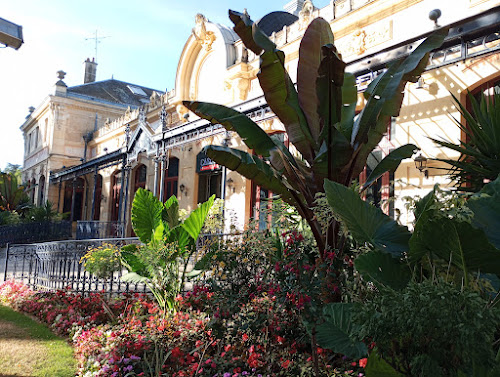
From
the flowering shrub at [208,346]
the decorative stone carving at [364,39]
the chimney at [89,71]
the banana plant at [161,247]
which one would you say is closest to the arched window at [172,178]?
the decorative stone carving at [364,39]

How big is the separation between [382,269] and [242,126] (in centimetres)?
242

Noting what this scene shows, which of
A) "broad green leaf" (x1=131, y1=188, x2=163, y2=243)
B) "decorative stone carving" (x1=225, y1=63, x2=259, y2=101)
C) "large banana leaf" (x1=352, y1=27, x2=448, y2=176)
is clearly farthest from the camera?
"decorative stone carving" (x1=225, y1=63, x2=259, y2=101)

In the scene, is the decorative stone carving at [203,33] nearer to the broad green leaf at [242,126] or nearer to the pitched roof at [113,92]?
the broad green leaf at [242,126]

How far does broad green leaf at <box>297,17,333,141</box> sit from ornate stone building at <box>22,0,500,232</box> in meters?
1.27

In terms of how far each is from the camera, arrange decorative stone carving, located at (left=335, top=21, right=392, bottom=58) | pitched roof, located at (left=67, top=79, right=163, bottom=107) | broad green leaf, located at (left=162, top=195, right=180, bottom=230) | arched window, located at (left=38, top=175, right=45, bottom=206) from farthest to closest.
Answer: arched window, located at (left=38, top=175, right=45, bottom=206)
pitched roof, located at (left=67, top=79, right=163, bottom=107)
decorative stone carving, located at (left=335, top=21, right=392, bottom=58)
broad green leaf, located at (left=162, top=195, right=180, bottom=230)

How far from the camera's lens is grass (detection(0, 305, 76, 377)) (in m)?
4.78

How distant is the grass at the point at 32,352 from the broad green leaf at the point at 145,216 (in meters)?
1.96

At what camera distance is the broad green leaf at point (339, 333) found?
10.4 feet

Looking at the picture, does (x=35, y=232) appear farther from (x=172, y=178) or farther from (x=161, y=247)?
(x=161, y=247)

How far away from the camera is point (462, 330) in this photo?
82.7 inches

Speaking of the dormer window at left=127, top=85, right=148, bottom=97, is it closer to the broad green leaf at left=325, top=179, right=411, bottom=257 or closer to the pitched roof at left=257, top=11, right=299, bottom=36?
the pitched roof at left=257, top=11, right=299, bottom=36

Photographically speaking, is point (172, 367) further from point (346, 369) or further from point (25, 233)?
point (25, 233)

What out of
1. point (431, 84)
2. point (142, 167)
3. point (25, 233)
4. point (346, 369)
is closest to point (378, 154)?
point (431, 84)

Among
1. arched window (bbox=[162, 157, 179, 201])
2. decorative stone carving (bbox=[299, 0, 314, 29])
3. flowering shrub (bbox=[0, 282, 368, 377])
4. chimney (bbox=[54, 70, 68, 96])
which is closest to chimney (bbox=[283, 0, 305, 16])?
decorative stone carving (bbox=[299, 0, 314, 29])
